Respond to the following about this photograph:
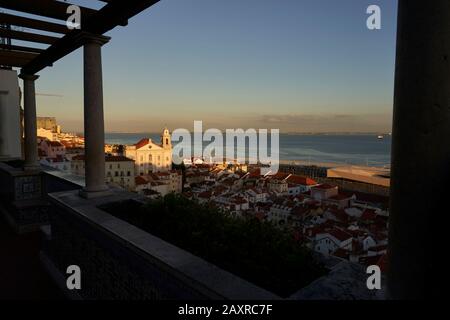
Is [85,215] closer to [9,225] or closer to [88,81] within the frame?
[88,81]

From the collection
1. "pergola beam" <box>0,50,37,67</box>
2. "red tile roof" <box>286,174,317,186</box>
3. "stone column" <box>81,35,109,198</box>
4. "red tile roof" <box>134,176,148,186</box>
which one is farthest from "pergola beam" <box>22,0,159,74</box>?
"red tile roof" <box>286,174,317,186</box>

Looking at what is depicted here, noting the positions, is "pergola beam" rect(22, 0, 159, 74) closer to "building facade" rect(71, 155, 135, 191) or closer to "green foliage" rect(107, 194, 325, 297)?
"green foliage" rect(107, 194, 325, 297)

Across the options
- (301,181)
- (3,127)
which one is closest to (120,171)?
(301,181)

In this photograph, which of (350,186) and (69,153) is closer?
(69,153)

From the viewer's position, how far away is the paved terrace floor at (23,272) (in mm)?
4500

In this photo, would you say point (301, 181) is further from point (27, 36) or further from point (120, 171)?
point (27, 36)

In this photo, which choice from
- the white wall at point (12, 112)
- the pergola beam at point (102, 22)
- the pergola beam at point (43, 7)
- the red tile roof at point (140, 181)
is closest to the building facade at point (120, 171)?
the red tile roof at point (140, 181)

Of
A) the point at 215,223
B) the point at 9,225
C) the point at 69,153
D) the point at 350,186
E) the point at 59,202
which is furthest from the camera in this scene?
the point at 350,186

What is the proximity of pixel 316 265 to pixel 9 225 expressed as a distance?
8537mm

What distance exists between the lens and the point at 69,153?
62219mm

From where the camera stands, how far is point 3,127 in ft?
40.2

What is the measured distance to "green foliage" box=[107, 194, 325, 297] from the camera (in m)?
2.32

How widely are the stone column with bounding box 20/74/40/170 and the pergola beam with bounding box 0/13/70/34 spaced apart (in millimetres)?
3246
